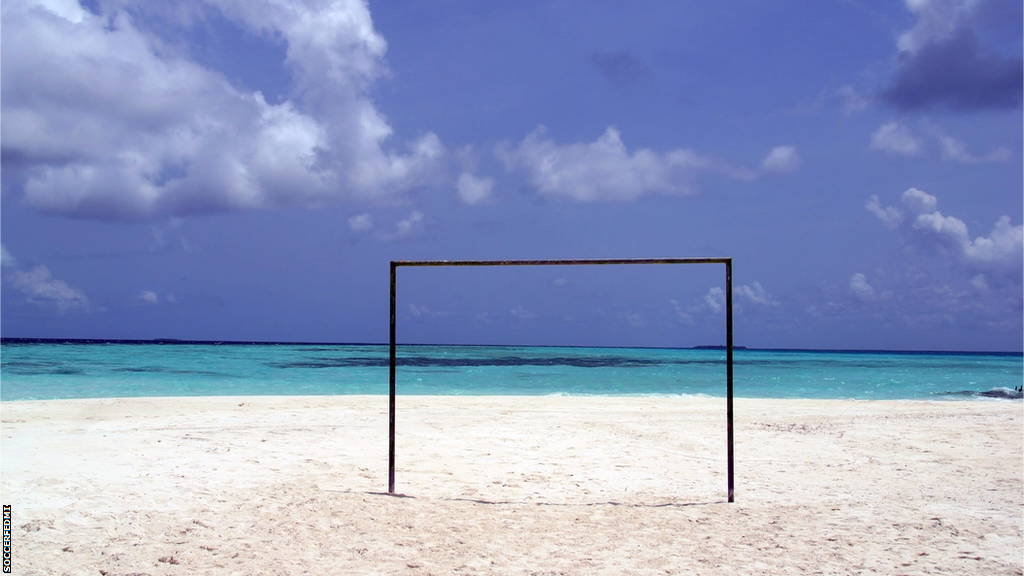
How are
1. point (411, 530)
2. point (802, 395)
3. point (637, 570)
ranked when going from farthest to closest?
point (802, 395), point (411, 530), point (637, 570)

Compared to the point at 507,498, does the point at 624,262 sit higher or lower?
higher

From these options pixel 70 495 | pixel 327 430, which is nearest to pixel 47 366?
pixel 327 430

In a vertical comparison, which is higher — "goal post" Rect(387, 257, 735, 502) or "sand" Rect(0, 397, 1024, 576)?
"goal post" Rect(387, 257, 735, 502)

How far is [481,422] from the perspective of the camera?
11.3m

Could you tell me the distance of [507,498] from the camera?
19.7 feet

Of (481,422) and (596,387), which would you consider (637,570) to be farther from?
(596,387)

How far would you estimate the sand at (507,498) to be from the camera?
4332 millimetres

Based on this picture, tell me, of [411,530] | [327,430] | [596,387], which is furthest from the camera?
[596,387]

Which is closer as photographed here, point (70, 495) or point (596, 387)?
point (70, 495)

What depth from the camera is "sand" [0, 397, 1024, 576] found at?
4332mm

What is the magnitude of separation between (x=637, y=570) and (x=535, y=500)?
1.88 m

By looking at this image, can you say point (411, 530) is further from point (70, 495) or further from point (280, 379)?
point (280, 379)

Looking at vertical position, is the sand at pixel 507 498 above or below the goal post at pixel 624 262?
below

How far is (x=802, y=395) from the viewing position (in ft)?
73.6
